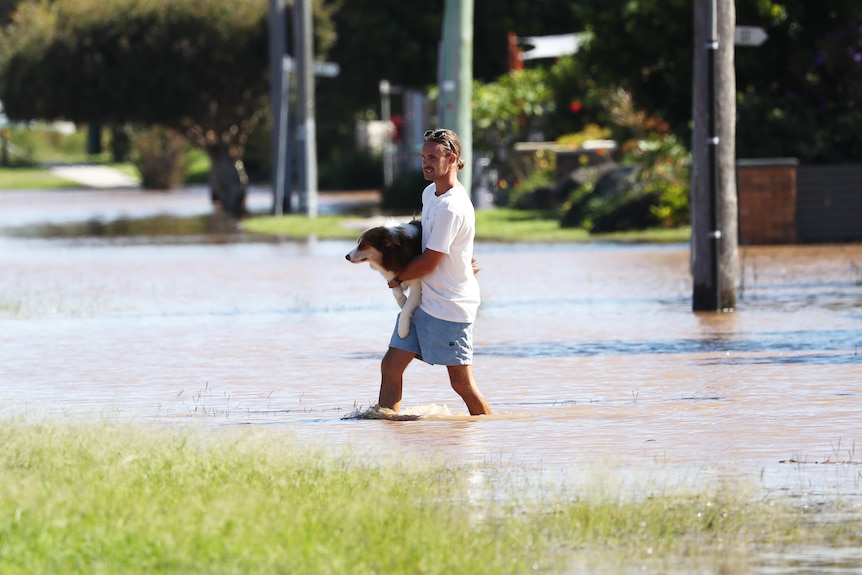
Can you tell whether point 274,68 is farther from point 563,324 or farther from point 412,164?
point 563,324

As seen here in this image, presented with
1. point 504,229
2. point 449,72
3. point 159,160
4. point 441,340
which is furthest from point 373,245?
point 159,160

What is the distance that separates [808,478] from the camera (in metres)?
8.06

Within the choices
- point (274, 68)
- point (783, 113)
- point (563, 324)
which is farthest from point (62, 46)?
point (563, 324)

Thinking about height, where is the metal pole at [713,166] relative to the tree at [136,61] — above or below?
below

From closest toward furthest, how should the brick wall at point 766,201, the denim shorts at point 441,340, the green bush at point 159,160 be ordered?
the denim shorts at point 441,340
the brick wall at point 766,201
the green bush at point 159,160

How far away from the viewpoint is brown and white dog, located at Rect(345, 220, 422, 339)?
31.3 ft

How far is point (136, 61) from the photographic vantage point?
4116 cm

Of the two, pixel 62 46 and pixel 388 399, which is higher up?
pixel 62 46

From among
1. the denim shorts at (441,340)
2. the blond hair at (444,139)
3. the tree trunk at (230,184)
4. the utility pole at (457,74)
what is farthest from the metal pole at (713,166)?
the tree trunk at (230,184)

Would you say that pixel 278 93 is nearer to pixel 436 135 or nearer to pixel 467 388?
pixel 467 388

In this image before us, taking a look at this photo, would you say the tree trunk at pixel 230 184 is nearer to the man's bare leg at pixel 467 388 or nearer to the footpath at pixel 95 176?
the footpath at pixel 95 176

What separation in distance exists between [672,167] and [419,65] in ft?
70.3

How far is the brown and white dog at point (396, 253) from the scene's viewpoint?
9.53 m

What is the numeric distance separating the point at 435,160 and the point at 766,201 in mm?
16183
